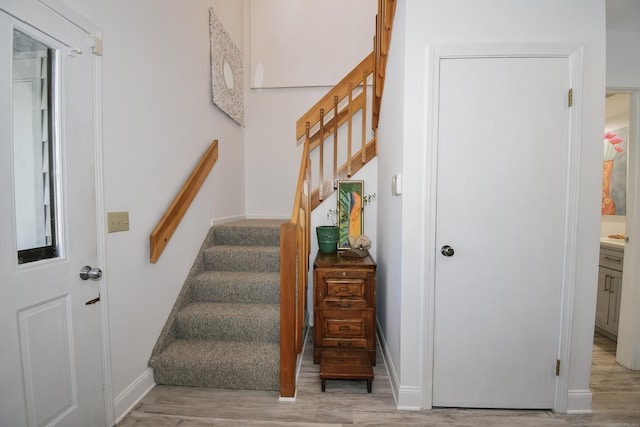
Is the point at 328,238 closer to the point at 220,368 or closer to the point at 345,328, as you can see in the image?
the point at 345,328

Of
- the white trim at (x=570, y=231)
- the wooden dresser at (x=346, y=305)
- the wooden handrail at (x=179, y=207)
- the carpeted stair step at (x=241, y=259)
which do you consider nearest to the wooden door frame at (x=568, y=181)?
the white trim at (x=570, y=231)

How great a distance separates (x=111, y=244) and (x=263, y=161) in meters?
2.40

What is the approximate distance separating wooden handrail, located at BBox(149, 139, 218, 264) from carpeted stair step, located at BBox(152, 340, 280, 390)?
71 centimetres

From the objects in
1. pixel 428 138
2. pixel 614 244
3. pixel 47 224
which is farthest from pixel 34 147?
pixel 614 244

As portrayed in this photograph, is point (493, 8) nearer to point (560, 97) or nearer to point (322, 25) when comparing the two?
point (560, 97)

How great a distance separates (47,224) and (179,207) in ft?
2.97

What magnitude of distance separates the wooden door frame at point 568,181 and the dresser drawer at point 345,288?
0.50 m

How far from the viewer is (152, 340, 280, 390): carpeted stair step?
5.90 feet

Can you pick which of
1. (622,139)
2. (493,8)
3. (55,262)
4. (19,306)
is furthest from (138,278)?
(622,139)

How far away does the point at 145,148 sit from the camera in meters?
1.83

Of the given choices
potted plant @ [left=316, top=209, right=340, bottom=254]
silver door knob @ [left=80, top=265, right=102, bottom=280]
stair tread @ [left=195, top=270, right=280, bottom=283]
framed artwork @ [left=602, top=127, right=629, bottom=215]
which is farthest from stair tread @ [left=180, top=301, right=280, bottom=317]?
framed artwork @ [left=602, top=127, right=629, bottom=215]

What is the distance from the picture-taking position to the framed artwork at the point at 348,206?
255 cm

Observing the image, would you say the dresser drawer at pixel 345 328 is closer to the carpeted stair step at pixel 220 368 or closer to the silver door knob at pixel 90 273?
the carpeted stair step at pixel 220 368

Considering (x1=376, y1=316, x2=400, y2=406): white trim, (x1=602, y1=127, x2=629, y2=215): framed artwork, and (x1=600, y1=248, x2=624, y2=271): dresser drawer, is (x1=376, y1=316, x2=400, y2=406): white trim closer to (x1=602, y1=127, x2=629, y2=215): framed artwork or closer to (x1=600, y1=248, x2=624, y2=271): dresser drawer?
(x1=600, y1=248, x2=624, y2=271): dresser drawer
